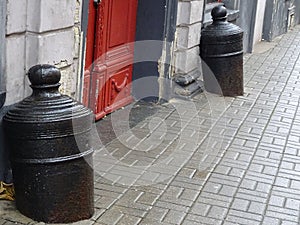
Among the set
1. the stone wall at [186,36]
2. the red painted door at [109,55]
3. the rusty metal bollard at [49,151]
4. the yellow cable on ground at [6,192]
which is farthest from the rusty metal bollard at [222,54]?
the yellow cable on ground at [6,192]

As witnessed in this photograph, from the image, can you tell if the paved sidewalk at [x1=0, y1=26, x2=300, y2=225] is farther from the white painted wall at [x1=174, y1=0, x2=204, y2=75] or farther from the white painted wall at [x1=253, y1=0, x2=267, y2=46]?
the white painted wall at [x1=253, y1=0, x2=267, y2=46]

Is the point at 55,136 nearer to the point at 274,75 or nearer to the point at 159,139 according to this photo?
the point at 159,139

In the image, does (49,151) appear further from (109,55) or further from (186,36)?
(186,36)

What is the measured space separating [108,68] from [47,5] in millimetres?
2216

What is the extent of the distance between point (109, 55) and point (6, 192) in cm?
269

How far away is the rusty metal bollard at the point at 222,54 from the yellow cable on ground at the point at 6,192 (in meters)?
4.32

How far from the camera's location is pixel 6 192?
16.3ft

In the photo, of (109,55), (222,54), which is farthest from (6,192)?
(222,54)

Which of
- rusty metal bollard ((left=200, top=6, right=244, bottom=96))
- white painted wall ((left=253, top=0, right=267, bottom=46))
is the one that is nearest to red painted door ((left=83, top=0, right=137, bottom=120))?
rusty metal bollard ((left=200, top=6, right=244, bottom=96))

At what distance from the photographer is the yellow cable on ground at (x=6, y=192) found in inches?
195

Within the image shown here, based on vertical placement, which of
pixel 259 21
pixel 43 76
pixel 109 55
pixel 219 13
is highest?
pixel 219 13

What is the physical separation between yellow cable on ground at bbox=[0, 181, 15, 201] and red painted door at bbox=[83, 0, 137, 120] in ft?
6.38

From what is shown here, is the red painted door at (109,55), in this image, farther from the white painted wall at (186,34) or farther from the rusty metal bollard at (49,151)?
the rusty metal bollard at (49,151)

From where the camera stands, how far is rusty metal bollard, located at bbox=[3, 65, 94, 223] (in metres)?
4.50
